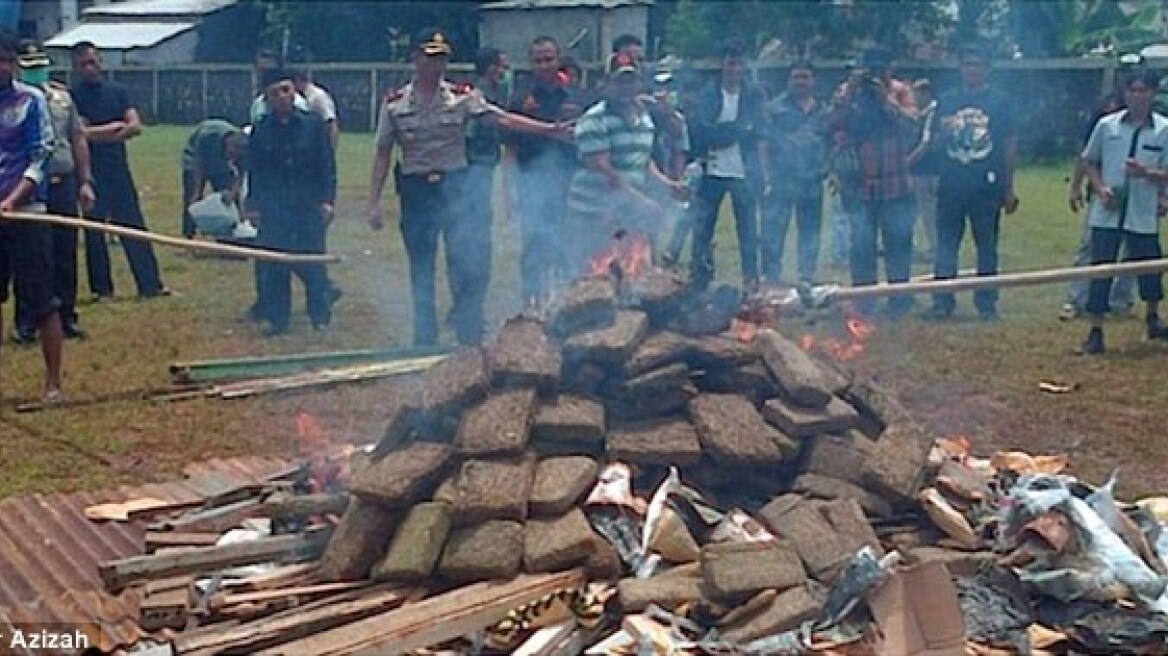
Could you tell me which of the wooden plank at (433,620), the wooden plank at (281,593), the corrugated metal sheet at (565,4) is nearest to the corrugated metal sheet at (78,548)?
the wooden plank at (281,593)

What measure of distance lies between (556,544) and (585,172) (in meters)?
4.51

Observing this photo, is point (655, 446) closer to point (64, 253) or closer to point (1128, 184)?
point (1128, 184)

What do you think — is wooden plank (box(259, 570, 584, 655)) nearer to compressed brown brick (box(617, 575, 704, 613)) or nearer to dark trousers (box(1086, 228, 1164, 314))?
compressed brown brick (box(617, 575, 704, 613))

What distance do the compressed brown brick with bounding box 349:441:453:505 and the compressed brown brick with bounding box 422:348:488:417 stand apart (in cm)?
17

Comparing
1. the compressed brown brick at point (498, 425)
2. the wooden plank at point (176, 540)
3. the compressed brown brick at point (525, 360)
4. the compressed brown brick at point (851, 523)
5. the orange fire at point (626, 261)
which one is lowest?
the wooden plank at point (176, 540)

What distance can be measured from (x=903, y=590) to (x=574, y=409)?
1.46 meters

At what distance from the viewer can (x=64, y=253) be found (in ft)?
33.2

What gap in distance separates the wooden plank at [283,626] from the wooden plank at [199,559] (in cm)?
Result: 45

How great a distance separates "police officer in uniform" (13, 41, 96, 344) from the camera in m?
9.59

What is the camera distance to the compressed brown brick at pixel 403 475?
16.6 feet

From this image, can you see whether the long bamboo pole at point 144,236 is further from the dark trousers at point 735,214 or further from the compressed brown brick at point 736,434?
the compressed brown brick at point 736,434

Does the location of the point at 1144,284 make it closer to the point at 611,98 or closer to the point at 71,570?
the point at 611,98

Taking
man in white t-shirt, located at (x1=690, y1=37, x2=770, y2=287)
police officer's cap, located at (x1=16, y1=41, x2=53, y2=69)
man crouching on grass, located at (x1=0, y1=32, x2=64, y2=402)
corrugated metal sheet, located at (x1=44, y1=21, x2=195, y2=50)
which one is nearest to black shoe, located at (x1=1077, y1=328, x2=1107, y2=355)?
man in white t-shirt, located at (x1=690, y1=37, x2=770, y2=287)

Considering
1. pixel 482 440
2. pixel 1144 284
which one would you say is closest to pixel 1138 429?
pixel 1144 284
